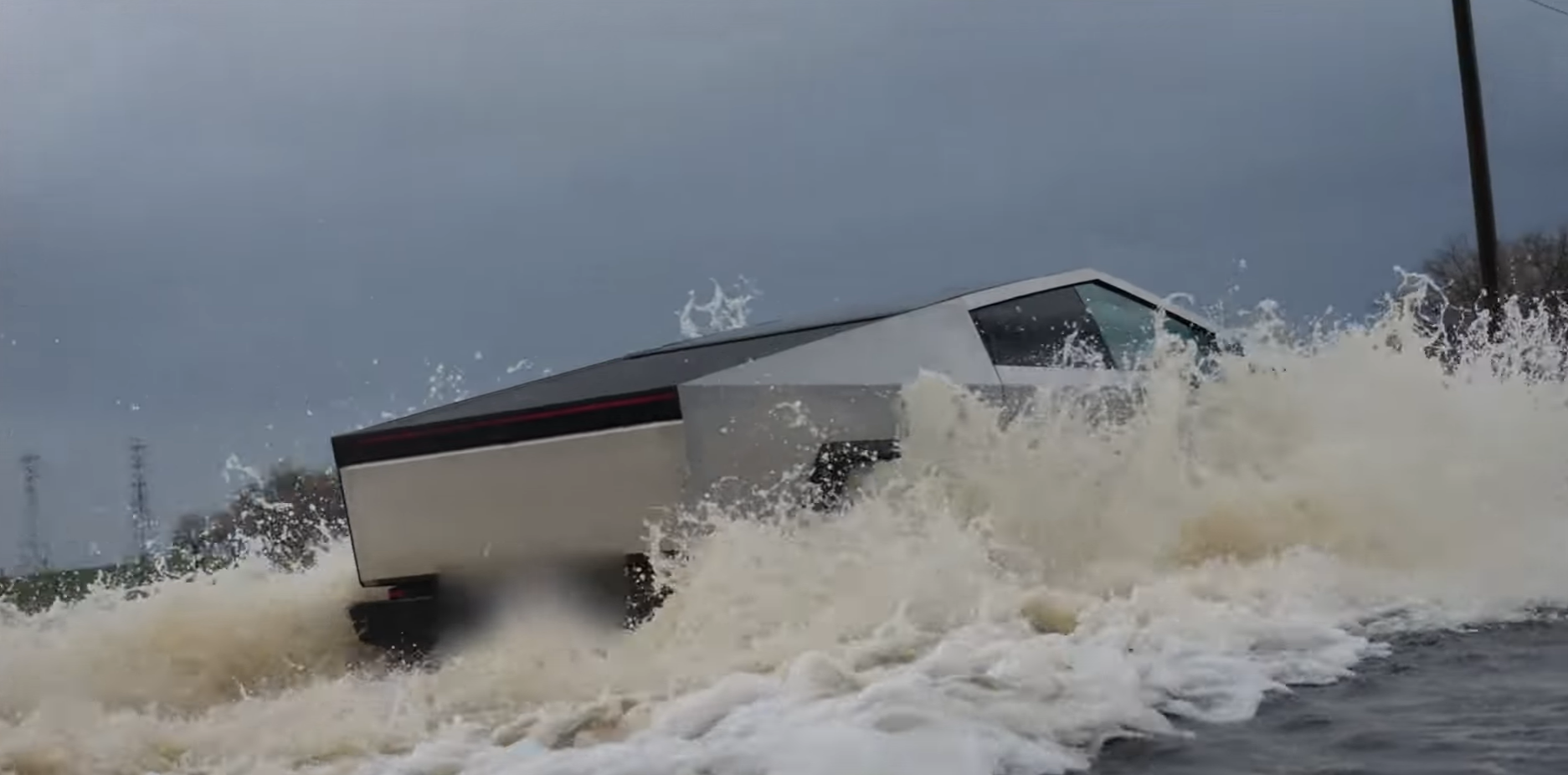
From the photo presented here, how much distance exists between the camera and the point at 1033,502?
5.33m

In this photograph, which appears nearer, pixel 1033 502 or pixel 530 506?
pixel 530 506

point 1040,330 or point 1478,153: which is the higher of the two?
point 1478,153

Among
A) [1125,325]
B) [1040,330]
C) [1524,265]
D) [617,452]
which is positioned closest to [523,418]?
[617,452]

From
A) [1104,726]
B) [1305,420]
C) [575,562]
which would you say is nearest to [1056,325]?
[1305,420]

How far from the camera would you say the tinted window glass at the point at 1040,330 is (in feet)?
19.4

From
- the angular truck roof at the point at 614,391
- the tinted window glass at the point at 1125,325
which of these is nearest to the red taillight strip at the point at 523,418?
the angular truck roof at the point at 614,391

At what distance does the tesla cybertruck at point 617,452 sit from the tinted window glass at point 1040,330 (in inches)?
1.6

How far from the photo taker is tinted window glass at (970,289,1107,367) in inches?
233

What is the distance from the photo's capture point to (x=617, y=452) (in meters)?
4.70

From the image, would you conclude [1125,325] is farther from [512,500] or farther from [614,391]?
[512,500]

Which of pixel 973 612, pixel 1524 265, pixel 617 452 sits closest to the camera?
pixel 973 612

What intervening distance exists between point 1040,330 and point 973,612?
208 centimetres

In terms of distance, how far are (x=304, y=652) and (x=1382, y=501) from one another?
4.30 m

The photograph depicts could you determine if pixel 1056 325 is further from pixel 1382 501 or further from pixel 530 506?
pixel 530 506
